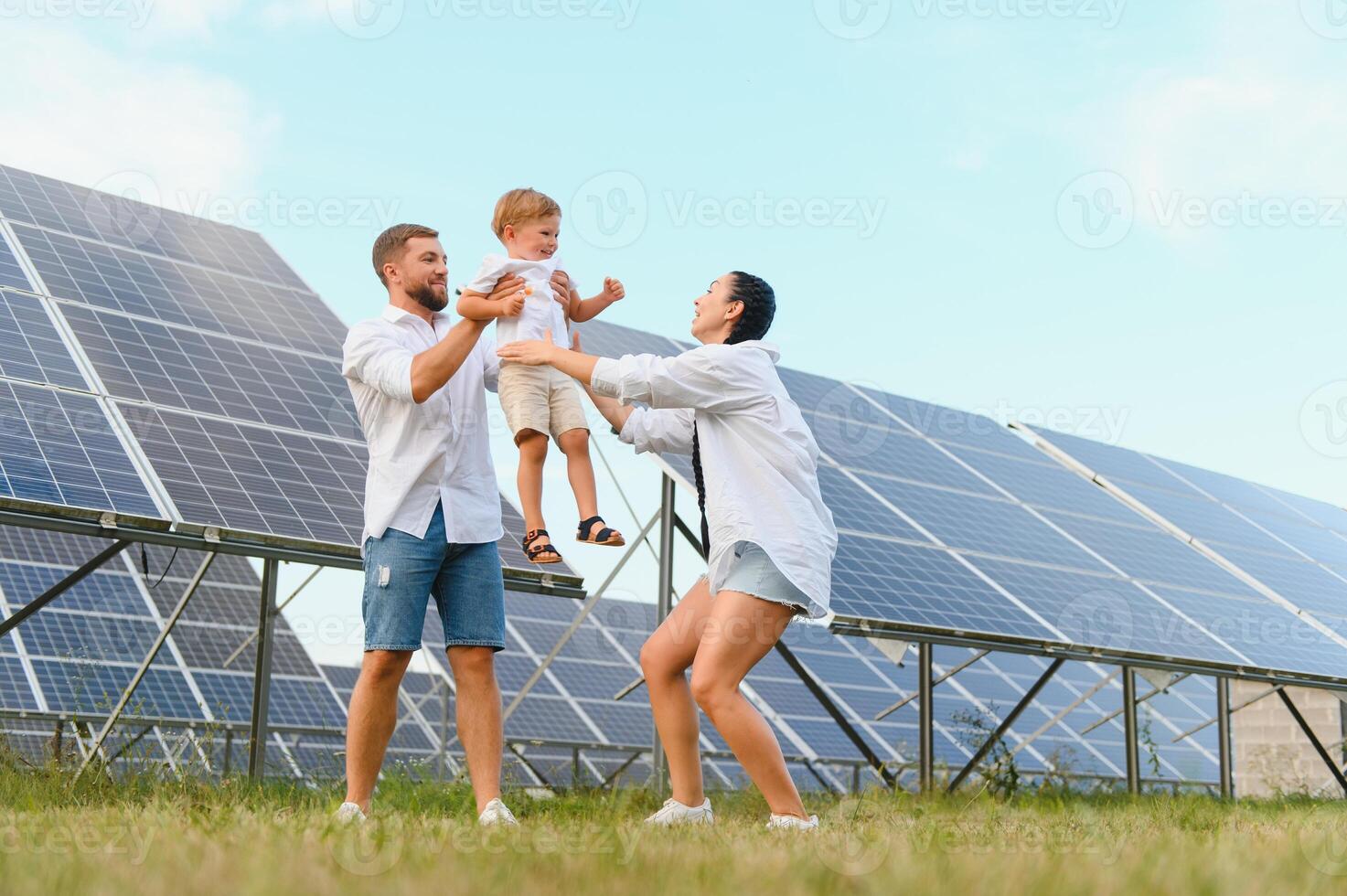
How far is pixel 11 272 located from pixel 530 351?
562 centimetres

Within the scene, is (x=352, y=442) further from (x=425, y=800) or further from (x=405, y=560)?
(x=405, y=560)

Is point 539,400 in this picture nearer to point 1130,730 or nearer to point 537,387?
point 537,387

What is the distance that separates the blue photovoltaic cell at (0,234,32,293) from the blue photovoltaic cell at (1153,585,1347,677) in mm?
9745

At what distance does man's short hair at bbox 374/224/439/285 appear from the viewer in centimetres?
554

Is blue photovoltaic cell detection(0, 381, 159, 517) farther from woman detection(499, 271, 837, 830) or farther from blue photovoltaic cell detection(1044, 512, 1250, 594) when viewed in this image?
blue photovoltaic cell detection(1044, 512, 1250, 594)

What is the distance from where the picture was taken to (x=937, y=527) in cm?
1184

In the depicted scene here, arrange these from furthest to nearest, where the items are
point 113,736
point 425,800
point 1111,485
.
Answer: point 1111,485, point 113,736, point 425,800

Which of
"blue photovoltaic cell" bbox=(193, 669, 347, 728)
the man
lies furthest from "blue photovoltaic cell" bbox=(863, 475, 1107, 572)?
the man

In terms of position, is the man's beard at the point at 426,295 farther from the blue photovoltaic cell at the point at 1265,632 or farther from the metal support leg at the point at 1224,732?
the metal support leg at the point at 1224,732

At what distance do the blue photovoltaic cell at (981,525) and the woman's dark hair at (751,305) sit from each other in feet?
21.1

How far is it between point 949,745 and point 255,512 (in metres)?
13.8

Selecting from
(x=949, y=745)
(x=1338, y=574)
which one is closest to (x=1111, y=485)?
(x=1338, y=574)

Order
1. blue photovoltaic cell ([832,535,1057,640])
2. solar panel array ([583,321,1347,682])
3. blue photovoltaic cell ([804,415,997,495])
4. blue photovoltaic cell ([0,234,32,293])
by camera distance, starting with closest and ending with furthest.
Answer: blue photovoltaic cell ([0,234,32,293])
blue photovoltaic cell ([832,535,1057,640])
solar panel array ([583,321,1347,682])
blue photovoltaic cell ([804,415,997,495])

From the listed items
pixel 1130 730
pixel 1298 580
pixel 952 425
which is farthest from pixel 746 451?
pixel 1298 580
